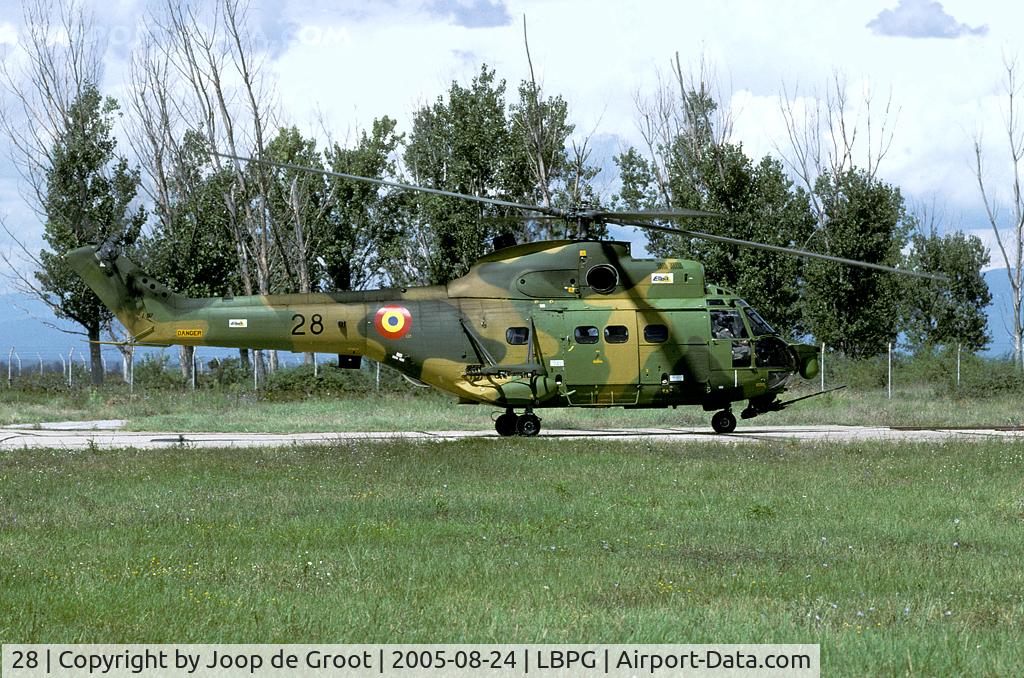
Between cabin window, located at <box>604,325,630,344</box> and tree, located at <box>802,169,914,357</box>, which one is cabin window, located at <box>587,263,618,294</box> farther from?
tree, located at <box>802,169,914,357</box>

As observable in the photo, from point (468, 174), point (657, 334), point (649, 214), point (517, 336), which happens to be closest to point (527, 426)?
point (517, 336)

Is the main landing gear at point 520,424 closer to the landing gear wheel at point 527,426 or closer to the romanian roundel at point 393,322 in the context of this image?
the landing gear wheel at point 527,426

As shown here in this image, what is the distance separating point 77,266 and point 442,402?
14.7m

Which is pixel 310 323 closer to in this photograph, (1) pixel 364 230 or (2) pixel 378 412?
(2) pixel 378 412

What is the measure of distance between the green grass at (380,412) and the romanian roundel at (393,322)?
→ 18.2 ft

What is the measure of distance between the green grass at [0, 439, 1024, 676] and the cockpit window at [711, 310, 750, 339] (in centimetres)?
542

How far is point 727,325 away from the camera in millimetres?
23891

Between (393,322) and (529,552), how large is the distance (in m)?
12.9

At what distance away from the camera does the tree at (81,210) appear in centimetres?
4744

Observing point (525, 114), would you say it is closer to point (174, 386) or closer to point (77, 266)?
point (174, 386)
